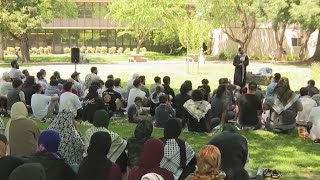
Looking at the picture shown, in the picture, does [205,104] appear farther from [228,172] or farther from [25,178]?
[25,178]

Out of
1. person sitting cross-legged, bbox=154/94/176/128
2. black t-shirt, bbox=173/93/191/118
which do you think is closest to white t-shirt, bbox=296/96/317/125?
black t-shirt, bbox=173/93/191/118

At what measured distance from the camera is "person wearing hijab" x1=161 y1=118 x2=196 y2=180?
488 centimetres

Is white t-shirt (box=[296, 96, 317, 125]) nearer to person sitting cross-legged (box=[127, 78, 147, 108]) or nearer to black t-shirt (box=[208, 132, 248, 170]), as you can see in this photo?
person sitting cross-legged (box=[127, 78, 147, 108])

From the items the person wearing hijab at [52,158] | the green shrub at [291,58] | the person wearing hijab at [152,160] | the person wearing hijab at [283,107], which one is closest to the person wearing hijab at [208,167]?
the person wearing hijab at [152,160]

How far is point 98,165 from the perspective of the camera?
418 centimetres

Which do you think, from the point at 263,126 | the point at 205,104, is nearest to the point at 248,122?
the point at 263,126

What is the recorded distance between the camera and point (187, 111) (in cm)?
906

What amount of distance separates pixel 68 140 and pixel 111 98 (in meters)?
5.36

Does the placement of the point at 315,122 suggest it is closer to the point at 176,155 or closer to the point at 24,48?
the point at 176,155

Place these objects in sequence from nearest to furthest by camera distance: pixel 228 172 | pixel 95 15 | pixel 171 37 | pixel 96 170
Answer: pixel 96 170
pixel 228 172
pixel 171 37
pixel 95 15

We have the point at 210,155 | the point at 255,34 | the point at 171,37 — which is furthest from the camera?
the point at 171,37

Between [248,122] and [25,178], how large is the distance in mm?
7078

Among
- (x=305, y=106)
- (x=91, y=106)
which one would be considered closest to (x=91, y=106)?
(x=91, y=106)

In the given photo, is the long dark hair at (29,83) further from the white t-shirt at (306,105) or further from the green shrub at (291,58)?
the green shrub at (291,58)
